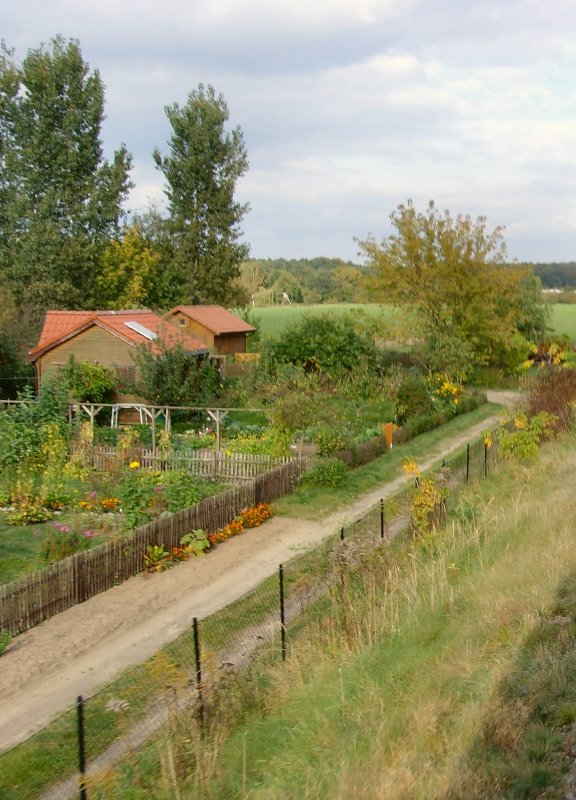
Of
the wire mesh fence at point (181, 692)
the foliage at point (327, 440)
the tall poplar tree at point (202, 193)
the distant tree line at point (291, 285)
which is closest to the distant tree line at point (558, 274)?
the distant tree line at point (291, 285)

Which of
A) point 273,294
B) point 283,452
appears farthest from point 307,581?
point 273,294

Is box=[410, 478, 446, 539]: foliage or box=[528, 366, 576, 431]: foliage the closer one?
box=[410, 478, 446, 539]: foliage

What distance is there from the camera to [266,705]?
8344 millimetres

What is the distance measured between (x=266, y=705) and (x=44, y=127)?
139 ft

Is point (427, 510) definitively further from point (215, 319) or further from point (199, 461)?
point (215, 319)

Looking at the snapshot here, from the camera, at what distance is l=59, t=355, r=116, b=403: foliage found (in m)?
28.1

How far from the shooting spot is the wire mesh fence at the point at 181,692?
25.0 ft

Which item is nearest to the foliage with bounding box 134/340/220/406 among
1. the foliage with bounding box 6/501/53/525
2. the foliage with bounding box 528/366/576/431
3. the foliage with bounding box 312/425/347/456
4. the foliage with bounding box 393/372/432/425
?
the foliage with bounding box 312/425/347/456

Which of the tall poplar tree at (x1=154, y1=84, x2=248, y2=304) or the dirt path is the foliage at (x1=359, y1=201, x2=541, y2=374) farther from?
the dirt path

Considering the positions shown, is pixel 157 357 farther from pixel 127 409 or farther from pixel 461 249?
pixel 461 249

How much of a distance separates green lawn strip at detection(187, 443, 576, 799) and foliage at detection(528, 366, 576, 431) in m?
13.6

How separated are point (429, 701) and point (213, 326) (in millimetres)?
41489

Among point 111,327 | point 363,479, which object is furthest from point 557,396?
point 111,327

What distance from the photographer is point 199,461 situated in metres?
20.6
